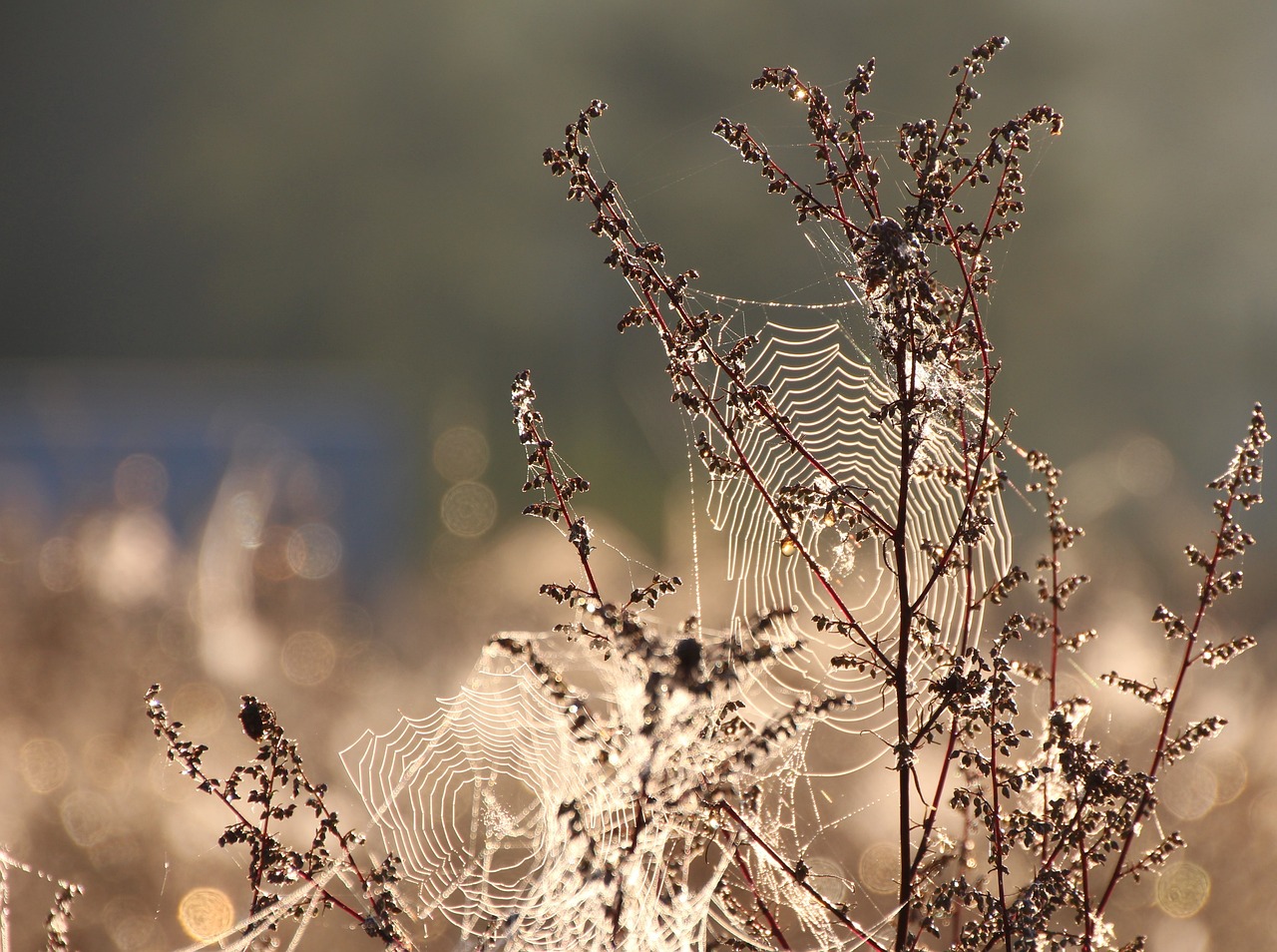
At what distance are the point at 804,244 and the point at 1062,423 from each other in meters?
7.73

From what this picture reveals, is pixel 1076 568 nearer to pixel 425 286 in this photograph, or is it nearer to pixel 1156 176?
pixel 1156 176

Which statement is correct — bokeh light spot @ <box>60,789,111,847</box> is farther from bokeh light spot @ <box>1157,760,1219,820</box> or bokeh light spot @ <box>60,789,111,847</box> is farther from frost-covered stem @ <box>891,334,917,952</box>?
bokeh light spot @ <box>1157,760,1219,820</box>

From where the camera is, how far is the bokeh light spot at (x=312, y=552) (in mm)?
7516

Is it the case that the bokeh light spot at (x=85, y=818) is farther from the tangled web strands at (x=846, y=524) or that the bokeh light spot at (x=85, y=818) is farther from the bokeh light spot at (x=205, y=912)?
the tangled web strands at (x=846, y=524)

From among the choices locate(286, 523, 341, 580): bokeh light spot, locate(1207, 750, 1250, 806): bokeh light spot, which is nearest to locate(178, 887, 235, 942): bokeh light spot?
locate(1207, 750, 1250, 806): bokeh light spot

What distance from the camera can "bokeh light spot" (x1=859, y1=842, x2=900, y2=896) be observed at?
3963 millimetres

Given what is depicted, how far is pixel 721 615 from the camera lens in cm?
582

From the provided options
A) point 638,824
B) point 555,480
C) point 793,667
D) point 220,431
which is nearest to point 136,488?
point 555,480

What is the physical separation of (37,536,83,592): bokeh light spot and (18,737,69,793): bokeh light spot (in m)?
1.17

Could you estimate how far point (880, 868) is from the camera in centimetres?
401

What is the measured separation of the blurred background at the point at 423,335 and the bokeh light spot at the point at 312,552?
0.07 metres

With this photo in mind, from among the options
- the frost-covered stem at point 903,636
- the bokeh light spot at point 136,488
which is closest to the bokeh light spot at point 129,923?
the frost-covered stem at point 903,636

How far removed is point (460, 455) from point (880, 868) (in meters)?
19.5

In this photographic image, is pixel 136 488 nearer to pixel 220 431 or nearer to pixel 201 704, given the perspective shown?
pixel 201 704
